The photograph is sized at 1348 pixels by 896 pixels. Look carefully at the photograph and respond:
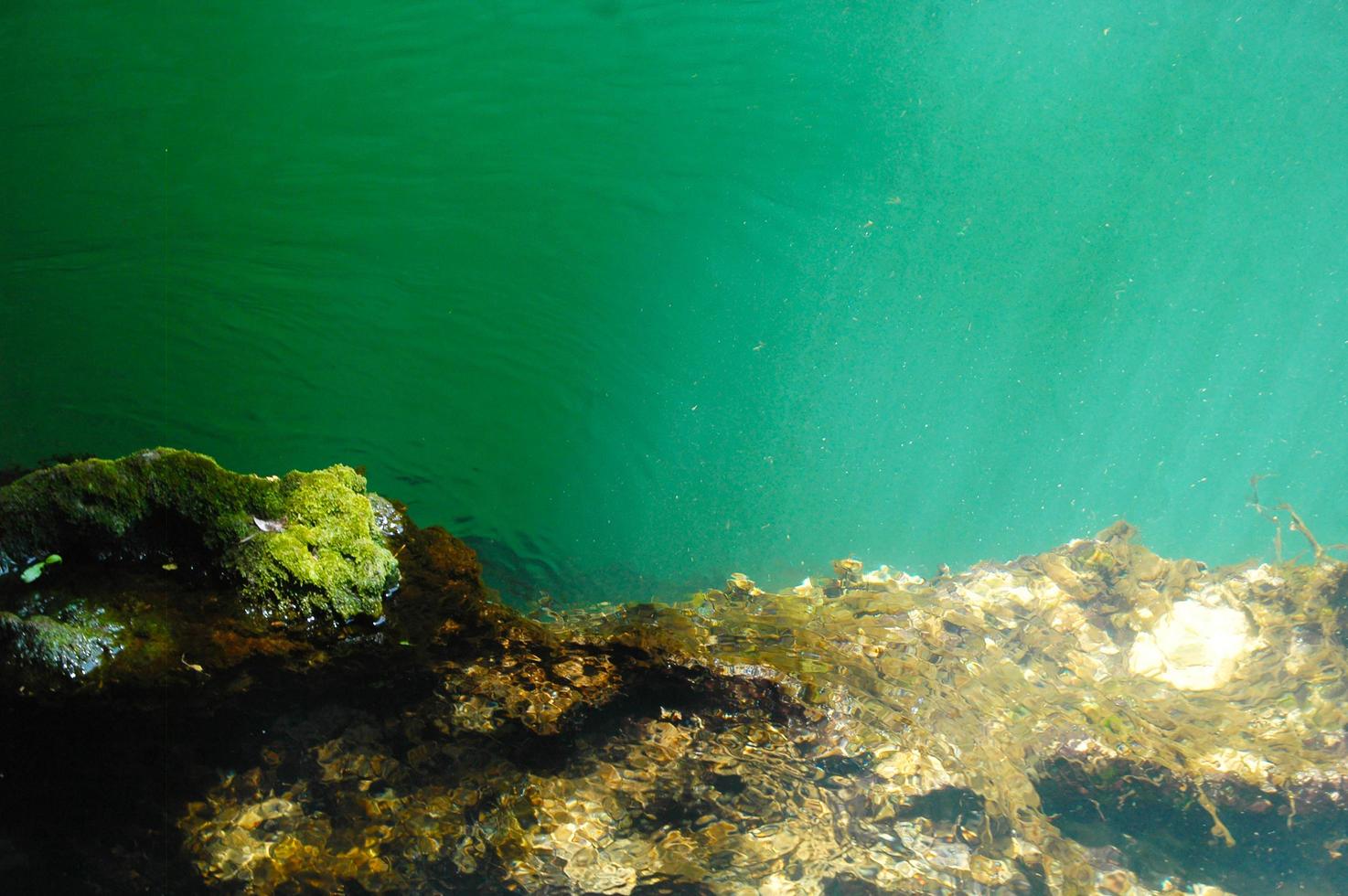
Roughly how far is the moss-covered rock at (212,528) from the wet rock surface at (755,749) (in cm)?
26

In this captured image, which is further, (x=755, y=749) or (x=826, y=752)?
(x=826, y=752)

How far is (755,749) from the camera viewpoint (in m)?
3.99

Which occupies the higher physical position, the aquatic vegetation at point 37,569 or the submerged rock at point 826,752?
the submerged rock at point 826,752

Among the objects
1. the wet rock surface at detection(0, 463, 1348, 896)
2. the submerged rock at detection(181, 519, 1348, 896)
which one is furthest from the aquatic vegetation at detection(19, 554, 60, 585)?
the submerged rock at detection(181, 519, 1348, 896)

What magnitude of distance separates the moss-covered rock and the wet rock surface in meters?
0.26

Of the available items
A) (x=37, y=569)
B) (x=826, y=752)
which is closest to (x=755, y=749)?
(x=826, y=752)

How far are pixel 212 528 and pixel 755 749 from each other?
3070mm

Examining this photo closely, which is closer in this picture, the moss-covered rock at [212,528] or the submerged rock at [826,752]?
the moss-covered rock at [212,528]

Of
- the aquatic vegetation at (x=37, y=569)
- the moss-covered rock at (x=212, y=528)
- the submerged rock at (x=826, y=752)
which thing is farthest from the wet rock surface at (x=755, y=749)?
the aquatic vegetation at (x=37, y=569)

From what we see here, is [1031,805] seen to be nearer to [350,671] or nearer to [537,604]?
[537,604]

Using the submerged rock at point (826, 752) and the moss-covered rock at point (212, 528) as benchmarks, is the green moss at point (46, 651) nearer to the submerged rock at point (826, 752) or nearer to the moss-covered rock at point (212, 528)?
the moss-covered rock at point (212, 528)

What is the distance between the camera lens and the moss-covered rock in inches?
101

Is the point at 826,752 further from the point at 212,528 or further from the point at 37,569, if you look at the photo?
the point at 37,569

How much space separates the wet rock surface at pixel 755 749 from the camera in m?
3.08
